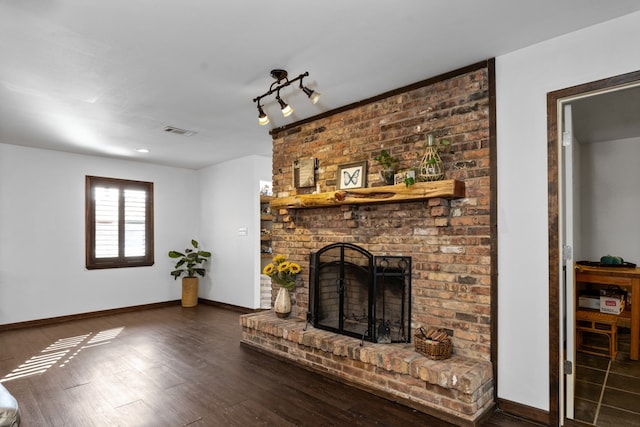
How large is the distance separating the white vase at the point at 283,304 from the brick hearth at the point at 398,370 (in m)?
0.23

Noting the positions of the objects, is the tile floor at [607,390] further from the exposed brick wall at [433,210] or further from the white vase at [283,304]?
the white vase at [283,304]

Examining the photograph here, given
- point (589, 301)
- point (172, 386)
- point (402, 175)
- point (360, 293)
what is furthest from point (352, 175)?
point (589, 301)

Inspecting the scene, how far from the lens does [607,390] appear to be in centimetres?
291

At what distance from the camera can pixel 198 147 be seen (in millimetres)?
5422

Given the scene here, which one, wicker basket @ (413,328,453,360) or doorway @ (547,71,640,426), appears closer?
doorway @ (547,71,640,426)

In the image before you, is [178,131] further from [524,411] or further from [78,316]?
[524,411]

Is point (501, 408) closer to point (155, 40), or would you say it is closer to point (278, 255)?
point (278, 255)

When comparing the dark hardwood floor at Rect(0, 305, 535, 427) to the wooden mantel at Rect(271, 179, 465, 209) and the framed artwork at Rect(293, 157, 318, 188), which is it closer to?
A: the wooden mantel at Rect(271, 179, 465, 209)

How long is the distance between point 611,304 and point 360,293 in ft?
8.44

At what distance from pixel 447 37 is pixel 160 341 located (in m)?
4.31

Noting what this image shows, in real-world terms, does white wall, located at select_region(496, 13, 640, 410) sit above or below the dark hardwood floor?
above

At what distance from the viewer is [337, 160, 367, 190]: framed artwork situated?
3445mm

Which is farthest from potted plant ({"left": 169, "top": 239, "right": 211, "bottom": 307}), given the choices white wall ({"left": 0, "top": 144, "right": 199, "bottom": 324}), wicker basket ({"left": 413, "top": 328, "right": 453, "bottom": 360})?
wicker basket ({"left": 413, "top": 328, "right": 453, "bottom": 360})

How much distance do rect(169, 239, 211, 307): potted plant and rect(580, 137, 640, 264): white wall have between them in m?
5.98
